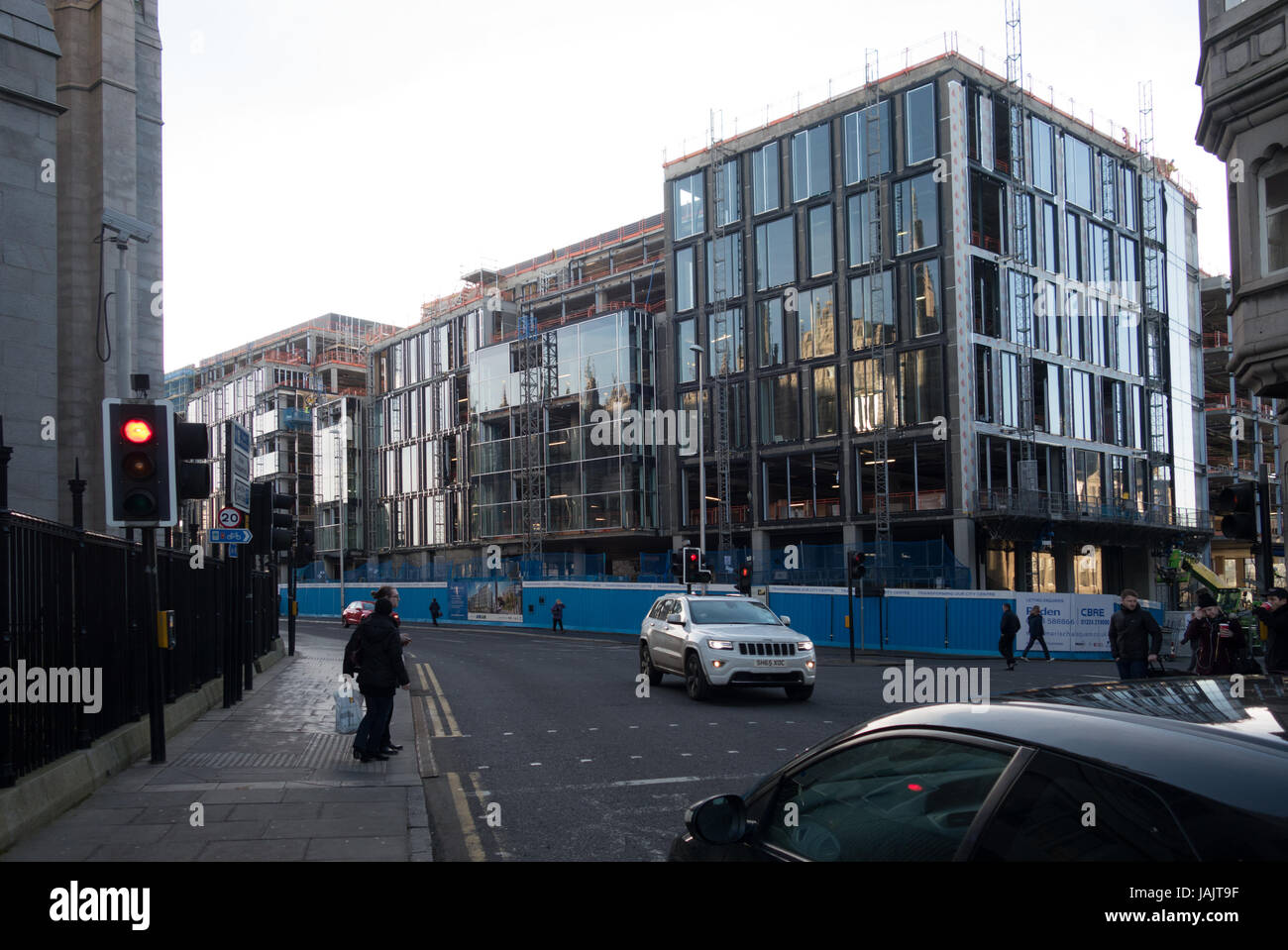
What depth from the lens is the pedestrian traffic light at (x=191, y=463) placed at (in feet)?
35.5

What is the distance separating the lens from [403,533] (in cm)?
7406

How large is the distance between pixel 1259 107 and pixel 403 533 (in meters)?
63.4

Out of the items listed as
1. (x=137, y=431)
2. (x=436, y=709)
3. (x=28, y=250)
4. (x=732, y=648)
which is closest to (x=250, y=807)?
(x=137, y=431)

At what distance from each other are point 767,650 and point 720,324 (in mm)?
36933

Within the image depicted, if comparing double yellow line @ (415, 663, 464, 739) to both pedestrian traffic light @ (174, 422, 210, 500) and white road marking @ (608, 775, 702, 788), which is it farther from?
pedestrian traffic light @ (174, 422, 210, 500)

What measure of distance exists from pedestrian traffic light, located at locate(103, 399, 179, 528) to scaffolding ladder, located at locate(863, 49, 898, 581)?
36.5 metres

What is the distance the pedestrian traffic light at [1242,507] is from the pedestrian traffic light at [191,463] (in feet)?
39.6

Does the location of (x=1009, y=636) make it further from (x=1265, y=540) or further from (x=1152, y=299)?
(x=1152, y=299)

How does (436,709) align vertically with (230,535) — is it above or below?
below

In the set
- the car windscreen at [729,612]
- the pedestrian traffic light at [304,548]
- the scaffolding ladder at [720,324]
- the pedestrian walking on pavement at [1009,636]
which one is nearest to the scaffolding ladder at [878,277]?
the scaffolding ladder at [720,324]

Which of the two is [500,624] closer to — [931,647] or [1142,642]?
[931,647]

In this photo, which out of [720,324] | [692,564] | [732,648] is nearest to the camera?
[732,648]

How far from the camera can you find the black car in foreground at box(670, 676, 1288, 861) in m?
2.32

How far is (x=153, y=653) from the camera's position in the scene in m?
10.3
